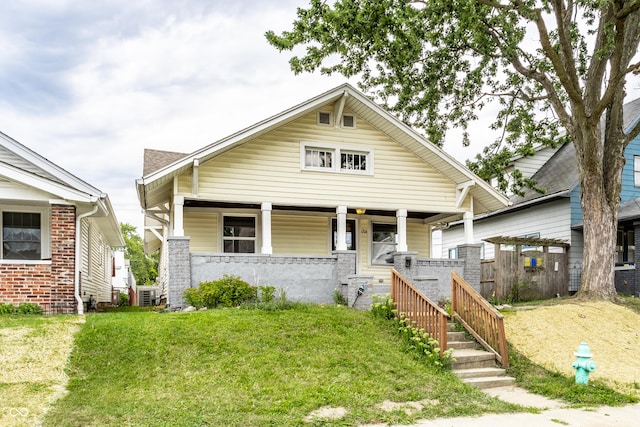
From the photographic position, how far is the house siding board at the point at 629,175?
19.2m

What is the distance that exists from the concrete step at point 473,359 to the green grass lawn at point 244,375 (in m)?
0.66

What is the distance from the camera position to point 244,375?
25.1ft

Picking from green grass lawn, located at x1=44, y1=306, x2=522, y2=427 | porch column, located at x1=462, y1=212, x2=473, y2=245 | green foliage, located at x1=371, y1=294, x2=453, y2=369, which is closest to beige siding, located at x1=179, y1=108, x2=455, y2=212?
porch column, located at x1=462, y1=212, x2=473, y2=245

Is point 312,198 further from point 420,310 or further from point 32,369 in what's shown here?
point 32,369

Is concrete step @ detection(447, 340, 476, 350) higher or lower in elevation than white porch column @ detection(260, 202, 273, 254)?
lower

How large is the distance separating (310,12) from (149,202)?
6946mm

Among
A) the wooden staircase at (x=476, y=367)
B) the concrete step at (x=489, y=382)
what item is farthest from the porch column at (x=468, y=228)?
the concrete step at (x=489, y=382)

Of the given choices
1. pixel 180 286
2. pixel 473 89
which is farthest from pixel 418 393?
pixel 473 89

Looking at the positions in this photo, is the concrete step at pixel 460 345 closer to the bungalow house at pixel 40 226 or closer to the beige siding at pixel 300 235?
the beige siding at pixel 300 235

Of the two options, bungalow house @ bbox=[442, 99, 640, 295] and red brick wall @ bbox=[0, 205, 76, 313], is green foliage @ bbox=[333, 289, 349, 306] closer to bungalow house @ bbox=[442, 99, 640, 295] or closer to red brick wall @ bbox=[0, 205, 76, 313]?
red brick wall @ bbox=[0, 205, 76, 313]

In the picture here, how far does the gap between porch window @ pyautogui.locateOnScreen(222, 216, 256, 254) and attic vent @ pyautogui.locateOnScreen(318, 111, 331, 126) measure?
3480mm

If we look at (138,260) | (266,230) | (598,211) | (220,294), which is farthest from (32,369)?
(138,260)

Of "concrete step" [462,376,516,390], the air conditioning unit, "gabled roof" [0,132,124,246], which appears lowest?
the air conditioning unit

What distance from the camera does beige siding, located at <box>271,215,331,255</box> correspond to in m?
15.5
